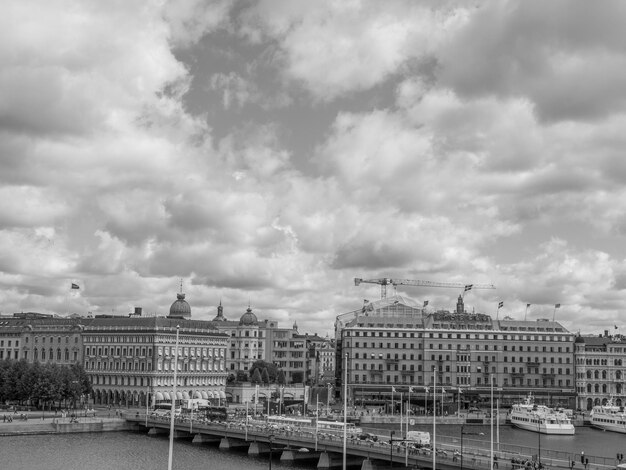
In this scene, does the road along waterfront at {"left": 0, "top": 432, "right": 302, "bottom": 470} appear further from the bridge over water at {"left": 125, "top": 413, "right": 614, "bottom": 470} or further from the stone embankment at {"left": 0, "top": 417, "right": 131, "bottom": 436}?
the bridge over water at {"left": 125, "top": 413, "right": 614, "bottom": 470}

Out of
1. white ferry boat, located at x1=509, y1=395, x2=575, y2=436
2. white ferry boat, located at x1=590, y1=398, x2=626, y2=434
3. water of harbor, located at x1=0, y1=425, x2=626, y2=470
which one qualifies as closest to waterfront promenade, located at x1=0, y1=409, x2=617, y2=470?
water of harbor, located at x1=0, y1=425, x2=626, y2=470

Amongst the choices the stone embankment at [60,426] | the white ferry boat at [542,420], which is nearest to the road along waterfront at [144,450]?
the stone embankment at [60,426]

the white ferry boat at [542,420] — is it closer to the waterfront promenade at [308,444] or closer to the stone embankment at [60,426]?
the waterfront promenade at [308,444]

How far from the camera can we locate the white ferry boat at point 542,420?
17612cm

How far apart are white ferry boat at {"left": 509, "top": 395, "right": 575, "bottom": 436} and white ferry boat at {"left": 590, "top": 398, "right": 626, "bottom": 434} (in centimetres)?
1206

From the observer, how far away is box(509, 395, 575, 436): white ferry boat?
176 meters

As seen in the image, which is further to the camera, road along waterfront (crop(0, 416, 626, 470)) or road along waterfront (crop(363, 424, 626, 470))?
road along waterfront (crop(363, 424, 626, 470))

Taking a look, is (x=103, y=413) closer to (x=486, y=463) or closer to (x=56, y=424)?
(x=56, y=424)

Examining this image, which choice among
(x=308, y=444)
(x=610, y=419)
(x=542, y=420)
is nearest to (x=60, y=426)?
(x=308, y=444)

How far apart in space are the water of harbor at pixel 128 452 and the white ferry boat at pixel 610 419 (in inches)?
965

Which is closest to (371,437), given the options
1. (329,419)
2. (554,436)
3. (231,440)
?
(231,440)

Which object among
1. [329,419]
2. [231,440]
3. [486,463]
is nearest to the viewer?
[486,463]

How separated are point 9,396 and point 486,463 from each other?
371ft

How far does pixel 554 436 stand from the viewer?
174m
